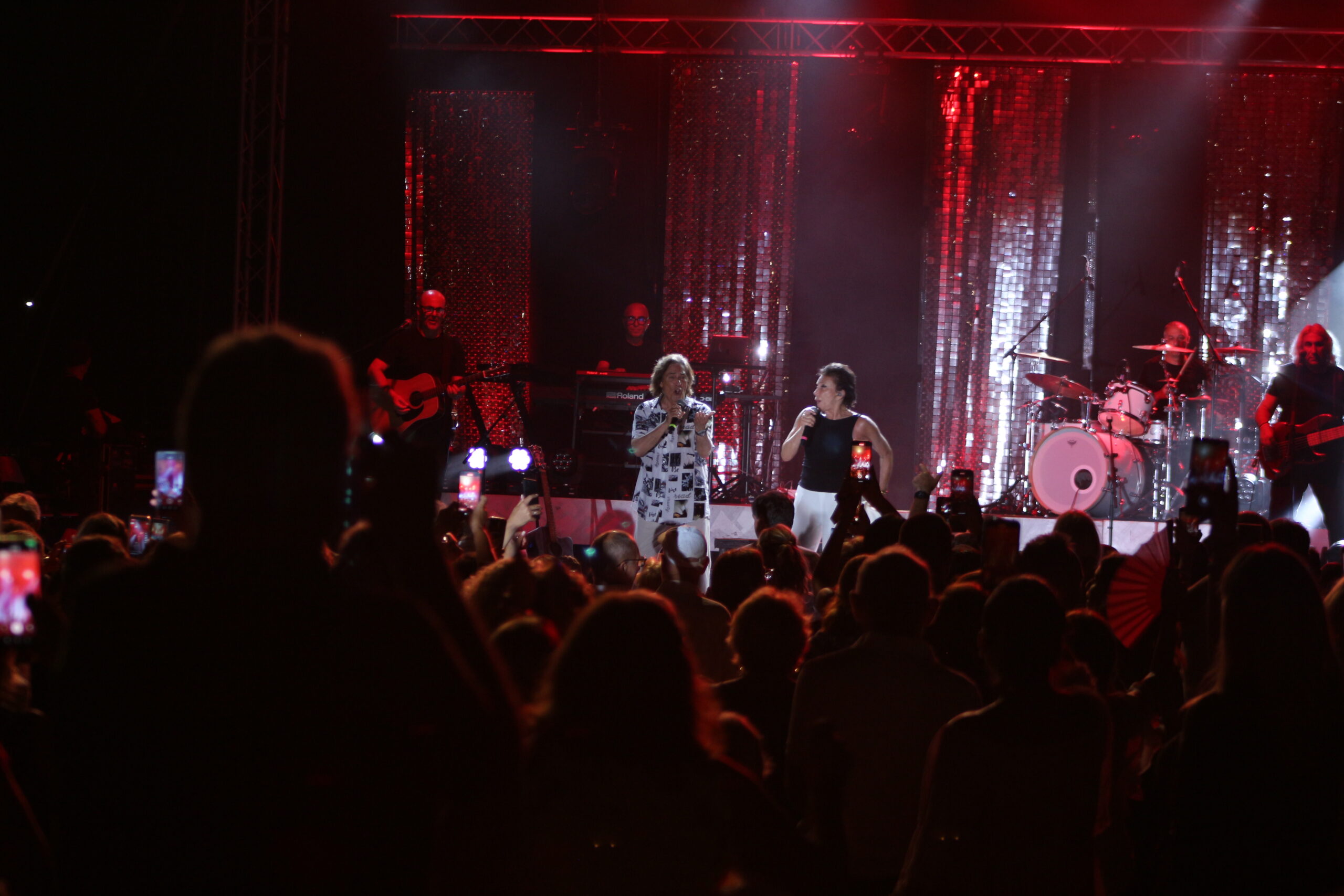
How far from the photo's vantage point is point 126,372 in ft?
33.7

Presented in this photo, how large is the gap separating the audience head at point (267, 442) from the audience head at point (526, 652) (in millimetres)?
997

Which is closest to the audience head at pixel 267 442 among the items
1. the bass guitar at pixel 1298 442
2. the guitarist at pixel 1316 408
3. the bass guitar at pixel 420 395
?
the bass guitar at pixel 420 395

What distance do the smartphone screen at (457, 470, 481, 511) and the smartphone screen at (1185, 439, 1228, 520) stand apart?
3.41 meters

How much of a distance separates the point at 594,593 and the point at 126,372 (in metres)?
7.99

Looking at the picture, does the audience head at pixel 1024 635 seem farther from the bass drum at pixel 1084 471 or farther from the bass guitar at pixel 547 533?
the bass drum at pixel 1084 471

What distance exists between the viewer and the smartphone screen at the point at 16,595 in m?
1.80

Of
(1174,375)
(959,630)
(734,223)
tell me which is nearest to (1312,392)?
(1174,375)

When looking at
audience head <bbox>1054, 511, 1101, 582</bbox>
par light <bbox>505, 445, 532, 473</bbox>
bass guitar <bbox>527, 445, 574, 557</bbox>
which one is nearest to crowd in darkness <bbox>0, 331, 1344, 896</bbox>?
audience head <bbox>1054, 511, 1101, 582</bbox>

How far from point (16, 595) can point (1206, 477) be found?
8.88ft

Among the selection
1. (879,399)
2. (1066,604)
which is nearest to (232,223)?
(879,399)

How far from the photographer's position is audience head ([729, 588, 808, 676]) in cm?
268

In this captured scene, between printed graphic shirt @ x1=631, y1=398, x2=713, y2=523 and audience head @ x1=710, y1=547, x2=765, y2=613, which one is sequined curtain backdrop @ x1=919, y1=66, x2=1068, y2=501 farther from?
audience head @ x1=710, y1=547, x2=765, y2=613

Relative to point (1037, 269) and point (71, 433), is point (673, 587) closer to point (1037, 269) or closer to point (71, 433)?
point (71, 433)

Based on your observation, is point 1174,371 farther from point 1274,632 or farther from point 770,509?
point 1274,632
